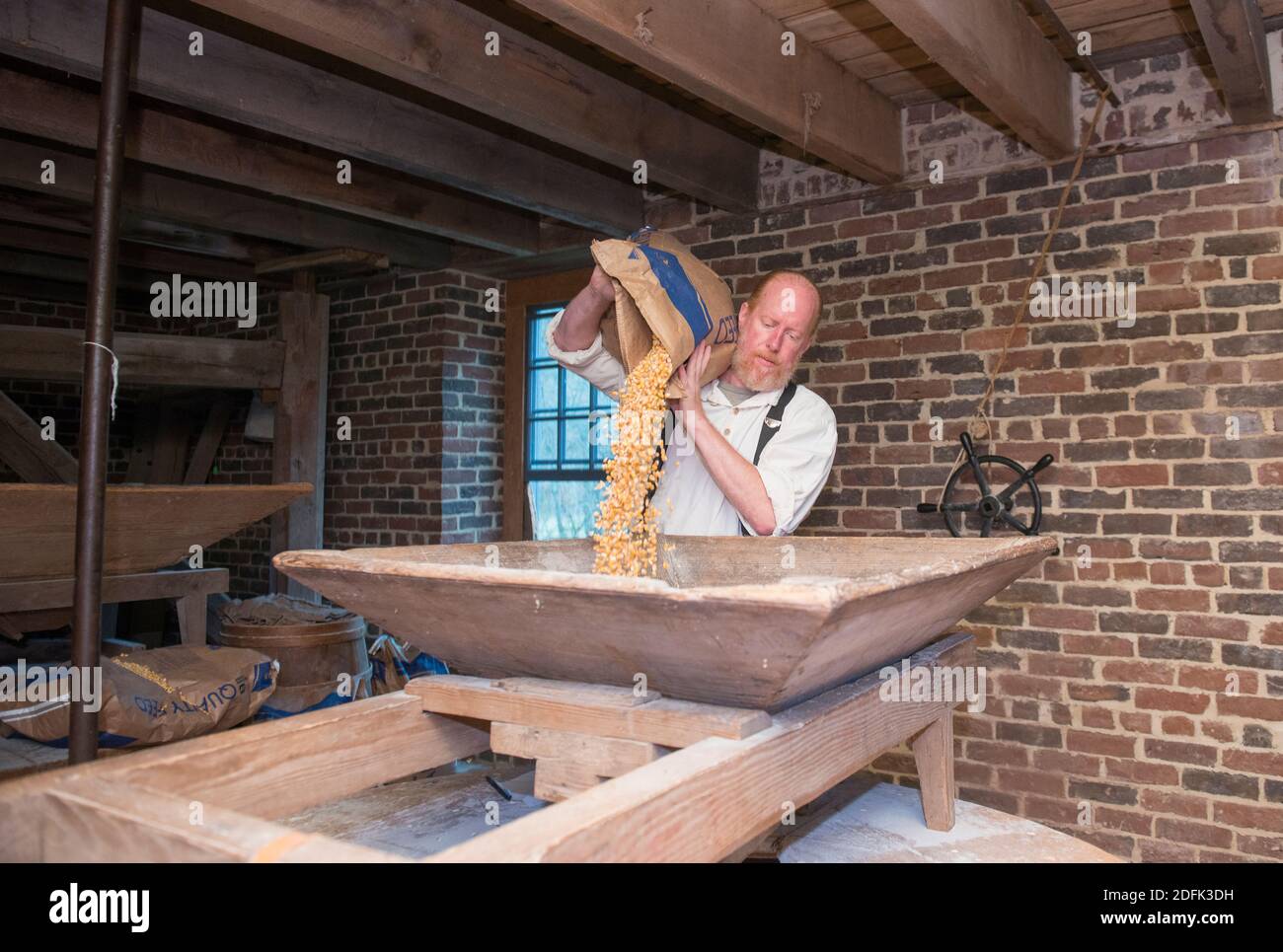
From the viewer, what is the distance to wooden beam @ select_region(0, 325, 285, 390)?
3.97 m

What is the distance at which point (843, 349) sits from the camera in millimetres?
3947

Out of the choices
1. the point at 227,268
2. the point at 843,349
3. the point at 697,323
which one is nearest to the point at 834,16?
the point at 843,349

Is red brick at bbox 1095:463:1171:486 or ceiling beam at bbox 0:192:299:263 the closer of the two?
red brick at bbox 1095:463:1171:486

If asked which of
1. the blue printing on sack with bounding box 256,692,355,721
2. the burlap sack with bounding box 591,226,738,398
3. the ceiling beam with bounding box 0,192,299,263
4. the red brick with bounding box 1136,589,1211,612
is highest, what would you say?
the ceiling beam with bounding box 0,192,299,263

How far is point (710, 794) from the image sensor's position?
1.07 m

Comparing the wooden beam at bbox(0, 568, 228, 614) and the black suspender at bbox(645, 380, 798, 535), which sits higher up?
the black suspender at bbox(645, 380, 798, 535)

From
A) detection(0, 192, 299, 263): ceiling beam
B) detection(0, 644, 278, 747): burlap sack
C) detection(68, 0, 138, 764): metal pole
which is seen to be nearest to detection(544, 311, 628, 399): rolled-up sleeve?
detection(68, 0, 138, 764): metal pole

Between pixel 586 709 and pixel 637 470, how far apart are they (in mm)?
877

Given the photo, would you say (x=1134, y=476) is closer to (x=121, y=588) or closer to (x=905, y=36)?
(x=905, y=36)

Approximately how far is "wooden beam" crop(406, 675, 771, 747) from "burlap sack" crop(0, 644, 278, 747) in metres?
1.58

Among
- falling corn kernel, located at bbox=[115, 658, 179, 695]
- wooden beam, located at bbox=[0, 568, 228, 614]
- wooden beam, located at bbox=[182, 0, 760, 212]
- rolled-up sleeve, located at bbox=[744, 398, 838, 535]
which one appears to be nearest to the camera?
rolled-up sleeve, located at bbox=[744, 398, 838, 535]

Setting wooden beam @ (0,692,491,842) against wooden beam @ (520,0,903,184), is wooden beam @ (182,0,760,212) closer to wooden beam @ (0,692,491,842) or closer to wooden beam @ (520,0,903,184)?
wooden beam @ (520,0,903,184)

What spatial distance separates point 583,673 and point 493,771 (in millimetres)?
542

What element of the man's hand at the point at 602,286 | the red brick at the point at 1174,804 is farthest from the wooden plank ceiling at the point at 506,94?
the red brick at the point at 1174,804
